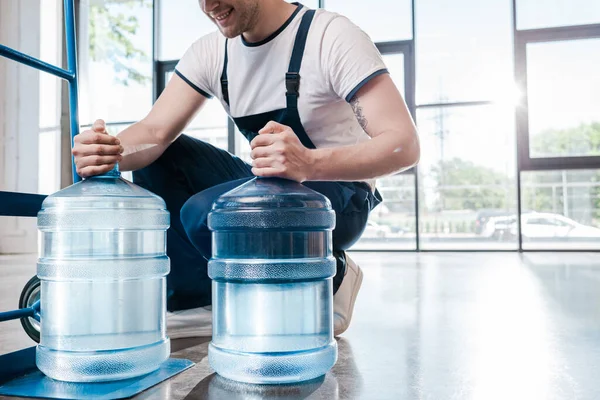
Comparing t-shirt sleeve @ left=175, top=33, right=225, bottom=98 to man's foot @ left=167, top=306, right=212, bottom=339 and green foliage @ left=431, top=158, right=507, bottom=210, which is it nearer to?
man's foot @ left=167, top=306, right=212, bottom=339

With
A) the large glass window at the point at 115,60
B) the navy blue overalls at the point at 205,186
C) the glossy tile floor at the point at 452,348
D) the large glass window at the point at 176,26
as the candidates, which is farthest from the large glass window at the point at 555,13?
the navy blue overalls at the point at 205,186

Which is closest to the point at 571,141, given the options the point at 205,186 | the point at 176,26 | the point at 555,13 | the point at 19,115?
the point at 555,13

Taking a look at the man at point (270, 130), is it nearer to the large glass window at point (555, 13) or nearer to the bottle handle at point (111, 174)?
the bottle handle at point (111, 174)

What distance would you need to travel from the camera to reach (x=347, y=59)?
3.89ft

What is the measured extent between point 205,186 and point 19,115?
497cm

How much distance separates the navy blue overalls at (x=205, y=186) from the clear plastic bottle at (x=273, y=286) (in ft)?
0.81

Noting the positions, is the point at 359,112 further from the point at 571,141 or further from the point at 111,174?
the point at 571,141

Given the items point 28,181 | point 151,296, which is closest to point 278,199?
point 151,296

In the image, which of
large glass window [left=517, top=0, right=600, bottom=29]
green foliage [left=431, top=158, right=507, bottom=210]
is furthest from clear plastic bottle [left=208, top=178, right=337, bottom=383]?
large glass window [left=517, top=0, right=600, bottom=29]

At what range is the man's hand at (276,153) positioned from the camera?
0.93 meters

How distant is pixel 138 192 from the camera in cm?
106

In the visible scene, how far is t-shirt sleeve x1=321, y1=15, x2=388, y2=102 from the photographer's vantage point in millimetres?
1168

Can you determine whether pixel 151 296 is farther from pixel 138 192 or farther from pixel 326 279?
pixel 326 279

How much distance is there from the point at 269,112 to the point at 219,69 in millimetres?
199
